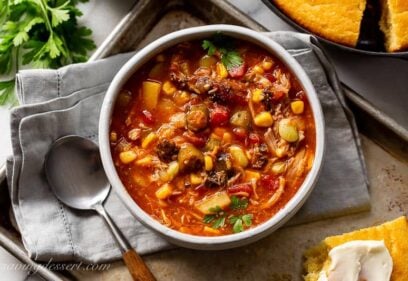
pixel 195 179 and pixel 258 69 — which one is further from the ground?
pixel 258 69

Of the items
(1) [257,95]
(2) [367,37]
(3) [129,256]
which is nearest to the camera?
(1) [257,95]

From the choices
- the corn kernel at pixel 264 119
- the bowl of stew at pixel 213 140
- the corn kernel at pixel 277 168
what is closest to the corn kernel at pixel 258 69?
the bowl of stew at pixel 213 140

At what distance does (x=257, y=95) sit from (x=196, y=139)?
1.07 feet

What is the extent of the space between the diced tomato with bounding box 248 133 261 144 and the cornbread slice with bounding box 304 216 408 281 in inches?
22.8

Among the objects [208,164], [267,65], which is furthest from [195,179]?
[267,65]

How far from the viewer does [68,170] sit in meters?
3.43

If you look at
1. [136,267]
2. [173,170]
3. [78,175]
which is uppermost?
[173,170]

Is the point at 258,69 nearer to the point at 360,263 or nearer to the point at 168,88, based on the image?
the point at 168,88

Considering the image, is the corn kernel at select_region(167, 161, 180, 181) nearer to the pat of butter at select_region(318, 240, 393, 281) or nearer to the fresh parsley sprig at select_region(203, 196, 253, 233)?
the fresh parsley sprig at select_region(203, 196, 253, 233)

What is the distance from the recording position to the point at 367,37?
3676 millimetres

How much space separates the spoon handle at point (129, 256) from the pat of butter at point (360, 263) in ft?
2.54

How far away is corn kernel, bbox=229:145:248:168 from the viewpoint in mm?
3143

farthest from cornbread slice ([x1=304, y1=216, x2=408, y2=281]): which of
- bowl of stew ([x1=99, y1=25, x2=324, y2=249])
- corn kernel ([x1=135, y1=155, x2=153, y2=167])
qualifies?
corn kernel ([x1=135, y1=155, x2=153, y2=167])

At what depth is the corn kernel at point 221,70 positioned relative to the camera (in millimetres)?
3254
